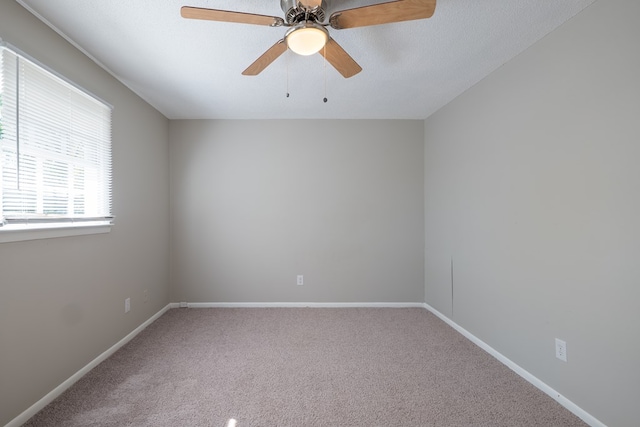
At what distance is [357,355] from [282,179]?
80.6 inches

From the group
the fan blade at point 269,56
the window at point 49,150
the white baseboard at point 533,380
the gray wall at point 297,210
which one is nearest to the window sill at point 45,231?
the window at point 49,150

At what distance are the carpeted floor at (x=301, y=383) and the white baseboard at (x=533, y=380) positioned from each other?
4cm

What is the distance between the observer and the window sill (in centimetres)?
144

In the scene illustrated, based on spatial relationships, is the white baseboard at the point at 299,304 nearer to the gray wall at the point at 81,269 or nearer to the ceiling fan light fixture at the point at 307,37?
the gray wall at the point at 81,269

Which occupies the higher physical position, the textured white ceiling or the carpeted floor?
the textured white ceiling

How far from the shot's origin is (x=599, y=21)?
1484 mm

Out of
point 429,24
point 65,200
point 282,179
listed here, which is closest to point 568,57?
point 429,24

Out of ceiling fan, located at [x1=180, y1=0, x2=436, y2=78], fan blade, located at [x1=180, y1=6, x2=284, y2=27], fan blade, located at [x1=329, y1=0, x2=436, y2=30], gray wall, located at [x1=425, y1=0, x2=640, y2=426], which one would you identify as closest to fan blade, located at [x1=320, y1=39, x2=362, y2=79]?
ceiling fan, located at [x1=180, y1=0, x2=436, y2=78]

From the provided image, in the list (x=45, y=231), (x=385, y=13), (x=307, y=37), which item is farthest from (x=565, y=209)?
(x=45, y=231)

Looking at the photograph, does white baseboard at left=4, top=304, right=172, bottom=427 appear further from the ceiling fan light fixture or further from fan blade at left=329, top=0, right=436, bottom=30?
fan blade at left=329, top=0, right=436, bottom=30

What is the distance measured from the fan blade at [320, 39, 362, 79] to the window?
5.36 feet

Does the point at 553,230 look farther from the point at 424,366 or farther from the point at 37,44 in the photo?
the point at 37,44

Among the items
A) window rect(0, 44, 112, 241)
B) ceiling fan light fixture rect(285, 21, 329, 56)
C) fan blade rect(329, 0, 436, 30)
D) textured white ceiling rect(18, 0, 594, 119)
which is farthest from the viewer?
textured white ceiling rect(18, 0, 594, 119)

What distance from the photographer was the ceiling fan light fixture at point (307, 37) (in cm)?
135
